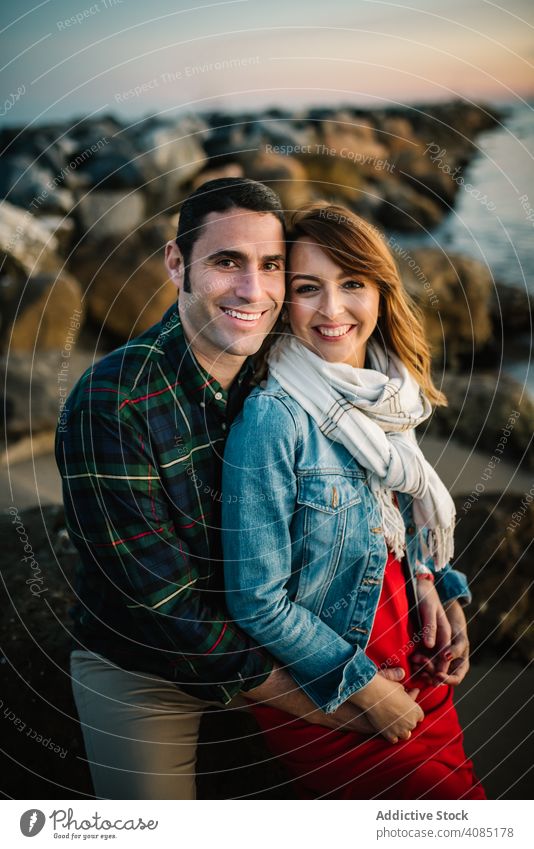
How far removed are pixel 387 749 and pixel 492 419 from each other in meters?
2.27

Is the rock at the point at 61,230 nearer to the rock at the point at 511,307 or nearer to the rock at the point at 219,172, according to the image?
the rock at the point at 219,172

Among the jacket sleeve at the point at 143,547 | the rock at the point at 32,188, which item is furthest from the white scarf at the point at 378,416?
the rock at the point at 32,188

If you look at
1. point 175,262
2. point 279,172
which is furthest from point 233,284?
point 279,172

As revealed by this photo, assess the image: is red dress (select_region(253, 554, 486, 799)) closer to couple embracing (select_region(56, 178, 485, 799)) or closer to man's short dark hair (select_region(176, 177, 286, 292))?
couple embracing (select_region(56, 178, 485, 799))

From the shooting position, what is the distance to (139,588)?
4.86 ft

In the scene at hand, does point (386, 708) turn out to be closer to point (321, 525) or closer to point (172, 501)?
point (321, 525)

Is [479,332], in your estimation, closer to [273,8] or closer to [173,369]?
[273,8]

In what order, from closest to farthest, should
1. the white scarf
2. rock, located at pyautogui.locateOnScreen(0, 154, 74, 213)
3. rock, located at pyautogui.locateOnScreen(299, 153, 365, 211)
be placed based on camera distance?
the white scarf → rock, located at pyautogui.locateOnScreen(0, 154, 74, 213) → rock, located at pyautogui.locateOnScreen(299, 153, 365, 211)

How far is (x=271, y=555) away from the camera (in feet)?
4.87

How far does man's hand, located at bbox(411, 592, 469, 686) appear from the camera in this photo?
1.73 meters

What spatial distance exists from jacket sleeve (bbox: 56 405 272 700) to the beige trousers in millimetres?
183

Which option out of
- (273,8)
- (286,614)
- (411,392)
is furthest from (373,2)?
(286,614)

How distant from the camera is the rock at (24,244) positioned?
4.44 meters

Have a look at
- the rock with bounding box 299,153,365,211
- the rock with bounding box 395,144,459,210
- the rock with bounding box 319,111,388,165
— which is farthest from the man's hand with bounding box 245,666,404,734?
the rock with bounding box 395,144,459,210
